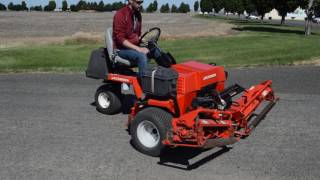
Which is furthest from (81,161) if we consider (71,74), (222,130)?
(71,74)

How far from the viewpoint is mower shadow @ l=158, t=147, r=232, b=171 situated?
5617 mm

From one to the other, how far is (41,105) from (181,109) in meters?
3.71

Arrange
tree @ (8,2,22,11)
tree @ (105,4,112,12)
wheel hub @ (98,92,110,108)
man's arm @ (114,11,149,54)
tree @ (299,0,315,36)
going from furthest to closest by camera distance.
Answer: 1. tree @ (105,4,112,12)
2. tree @ (8,2,22,11)
3. tree @ (299,0,315,36)
4. wheel hub @ (98,92,110,108)
5. man's arm @ (114,11,149,54)

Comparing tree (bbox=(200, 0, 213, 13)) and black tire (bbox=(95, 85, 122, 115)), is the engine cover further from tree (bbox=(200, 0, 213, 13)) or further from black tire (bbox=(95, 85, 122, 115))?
tree (bbox=(200, 0, 213, 13))

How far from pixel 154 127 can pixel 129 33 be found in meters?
1.91

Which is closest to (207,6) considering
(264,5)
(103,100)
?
(264,5)

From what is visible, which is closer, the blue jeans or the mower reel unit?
the mower reel unit

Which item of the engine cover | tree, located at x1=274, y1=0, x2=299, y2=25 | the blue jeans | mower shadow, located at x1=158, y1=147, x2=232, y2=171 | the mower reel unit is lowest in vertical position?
mower shadow, located at x1=158, y1=147, x2=232, y2=171

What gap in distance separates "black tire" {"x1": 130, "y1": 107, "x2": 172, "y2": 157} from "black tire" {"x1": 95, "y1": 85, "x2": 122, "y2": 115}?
1906 mm

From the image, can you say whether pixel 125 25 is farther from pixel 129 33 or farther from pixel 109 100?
pixel 109 100

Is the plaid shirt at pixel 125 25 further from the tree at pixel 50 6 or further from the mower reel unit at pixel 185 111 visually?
the tree at pixel 50 6

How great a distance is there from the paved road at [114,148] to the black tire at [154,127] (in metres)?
0.13

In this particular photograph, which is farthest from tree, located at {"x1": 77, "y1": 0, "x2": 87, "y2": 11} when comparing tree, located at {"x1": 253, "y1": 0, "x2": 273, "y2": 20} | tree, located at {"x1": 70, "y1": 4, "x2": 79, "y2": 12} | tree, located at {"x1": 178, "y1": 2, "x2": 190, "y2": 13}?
tree, located at {"x1": 253, "y1": 0, "x2": 273, "y2": 20}

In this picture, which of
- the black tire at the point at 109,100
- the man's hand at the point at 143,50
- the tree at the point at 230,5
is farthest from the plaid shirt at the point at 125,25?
the tree at the point at 230,5
